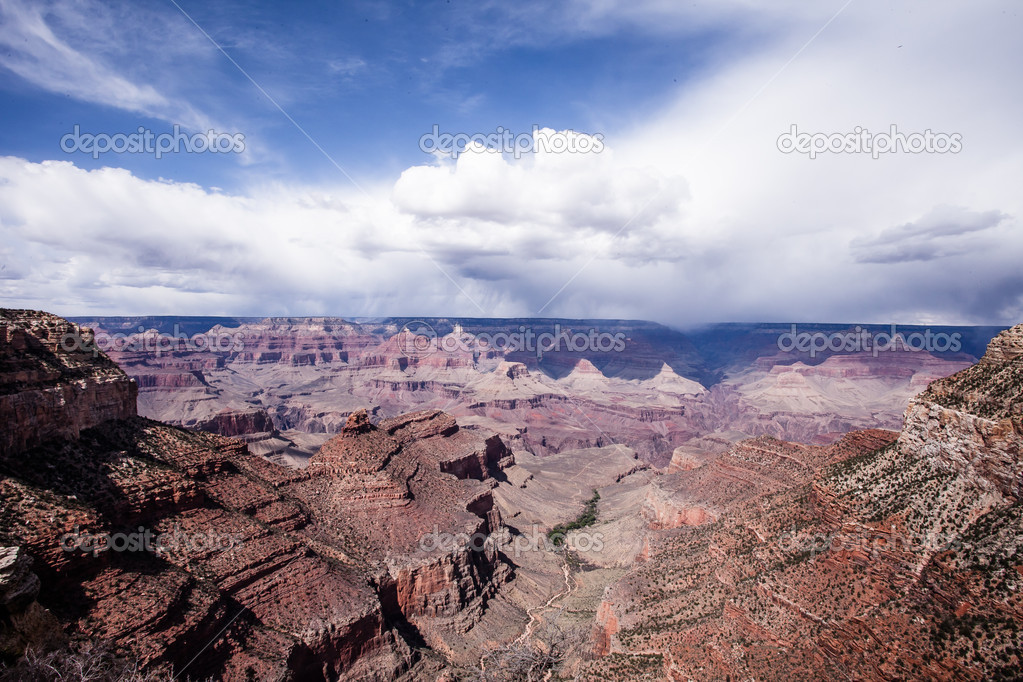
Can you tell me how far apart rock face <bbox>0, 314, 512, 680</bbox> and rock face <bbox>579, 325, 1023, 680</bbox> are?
17262mm

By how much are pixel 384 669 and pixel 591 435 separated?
14129 cm

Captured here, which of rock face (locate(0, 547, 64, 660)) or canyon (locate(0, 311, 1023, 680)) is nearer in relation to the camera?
rock face (locate(0, 547, 64, 660))

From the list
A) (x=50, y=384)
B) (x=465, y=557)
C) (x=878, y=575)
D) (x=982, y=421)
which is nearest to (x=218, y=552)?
(x=50, y=384)

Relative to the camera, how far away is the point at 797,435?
18762cm

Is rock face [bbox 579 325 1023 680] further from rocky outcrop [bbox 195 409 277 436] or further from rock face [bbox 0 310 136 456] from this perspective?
rocky outcrop [bbox 195 409 277 436]

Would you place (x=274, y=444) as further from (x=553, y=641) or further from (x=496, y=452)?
(x=553, y=641)

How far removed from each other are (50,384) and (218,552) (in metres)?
16.5

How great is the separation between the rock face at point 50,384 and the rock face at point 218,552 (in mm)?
206

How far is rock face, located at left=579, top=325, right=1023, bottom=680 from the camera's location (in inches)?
835

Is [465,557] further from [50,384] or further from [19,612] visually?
[50,384]

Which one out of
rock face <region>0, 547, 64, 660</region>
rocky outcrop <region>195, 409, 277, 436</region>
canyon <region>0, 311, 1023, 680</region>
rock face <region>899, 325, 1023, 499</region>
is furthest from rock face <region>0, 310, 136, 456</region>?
rocky outcrop <region>195, 409, 277, 436</region>

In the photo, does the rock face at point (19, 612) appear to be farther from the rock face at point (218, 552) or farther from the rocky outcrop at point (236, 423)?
the rocky outcrop at point (236, 423)

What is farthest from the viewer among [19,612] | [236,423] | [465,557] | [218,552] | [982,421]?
[236,423]

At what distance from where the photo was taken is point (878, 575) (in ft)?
84.1
